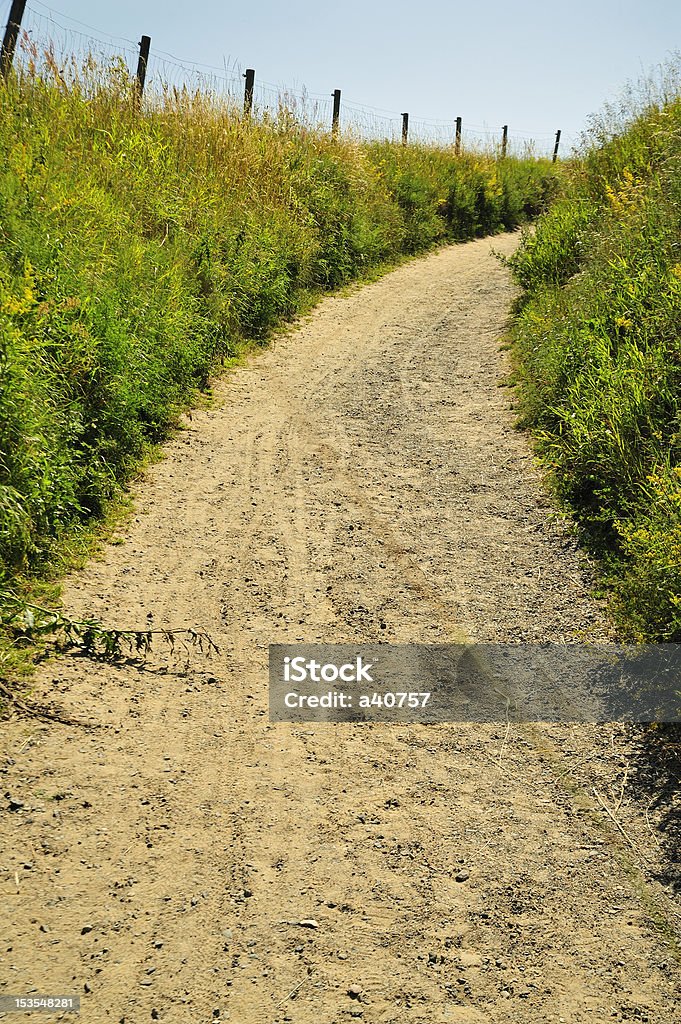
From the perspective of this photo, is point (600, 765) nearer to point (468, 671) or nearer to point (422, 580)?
point (468, 671)

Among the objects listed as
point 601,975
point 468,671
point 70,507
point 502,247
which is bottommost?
point 601,975

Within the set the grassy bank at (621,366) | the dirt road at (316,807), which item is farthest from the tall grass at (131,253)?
the grassy bank at (621,366)

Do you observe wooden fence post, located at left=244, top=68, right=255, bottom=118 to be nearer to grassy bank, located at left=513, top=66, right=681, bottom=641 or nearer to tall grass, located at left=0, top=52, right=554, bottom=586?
tall grass, located at left=0, top=52, right=554, bottom=586

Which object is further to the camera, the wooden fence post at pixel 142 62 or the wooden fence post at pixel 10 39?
the wooden fence post at pixel 142 62

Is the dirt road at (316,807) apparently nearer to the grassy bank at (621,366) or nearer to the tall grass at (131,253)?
the grassy bank at (621,366)

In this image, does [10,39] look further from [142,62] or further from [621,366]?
[621,366]

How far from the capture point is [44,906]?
3.00 meters

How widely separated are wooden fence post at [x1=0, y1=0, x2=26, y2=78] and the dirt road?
5.44m

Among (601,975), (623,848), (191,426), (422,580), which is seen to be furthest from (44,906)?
(191,426)

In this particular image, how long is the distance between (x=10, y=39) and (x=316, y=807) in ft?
29.1

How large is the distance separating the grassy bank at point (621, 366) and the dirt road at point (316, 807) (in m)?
0.38

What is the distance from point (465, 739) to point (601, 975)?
1287 millimetres

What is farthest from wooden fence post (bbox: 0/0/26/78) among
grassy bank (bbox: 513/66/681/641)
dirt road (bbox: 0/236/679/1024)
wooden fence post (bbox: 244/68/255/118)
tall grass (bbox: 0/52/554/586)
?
grassy bank (bbox: 513/66/681/641)

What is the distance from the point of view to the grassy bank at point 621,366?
483cm
